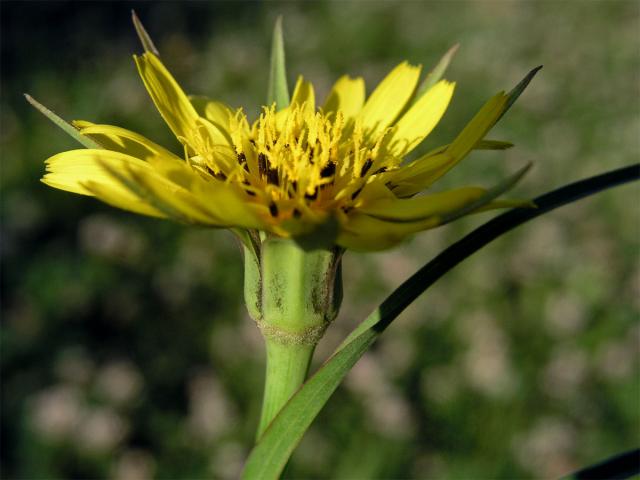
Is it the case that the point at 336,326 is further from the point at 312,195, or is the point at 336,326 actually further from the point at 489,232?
the point at 489,232

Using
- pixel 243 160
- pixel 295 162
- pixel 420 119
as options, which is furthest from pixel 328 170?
pixel 420 119

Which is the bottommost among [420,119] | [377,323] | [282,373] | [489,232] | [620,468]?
[620,468]

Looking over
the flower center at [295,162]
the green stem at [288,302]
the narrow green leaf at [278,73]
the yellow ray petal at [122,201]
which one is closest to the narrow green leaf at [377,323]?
the green stem at [288,302]

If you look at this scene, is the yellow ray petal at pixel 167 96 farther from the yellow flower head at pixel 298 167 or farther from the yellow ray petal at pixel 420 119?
the yellow ray petal at pixel 420 119

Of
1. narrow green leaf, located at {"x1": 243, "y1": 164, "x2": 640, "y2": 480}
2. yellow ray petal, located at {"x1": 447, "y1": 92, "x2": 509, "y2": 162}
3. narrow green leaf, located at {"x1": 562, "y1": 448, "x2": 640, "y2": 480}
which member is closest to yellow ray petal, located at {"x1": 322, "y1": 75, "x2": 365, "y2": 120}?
yellow ray petal, located at {"x1": 447, "y1": 92, "x2": 509, "y2": 162}

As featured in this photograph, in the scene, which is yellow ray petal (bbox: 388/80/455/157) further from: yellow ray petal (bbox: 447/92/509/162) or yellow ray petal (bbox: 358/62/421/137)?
yellow ray petal (bbox: 447/92/509/162)

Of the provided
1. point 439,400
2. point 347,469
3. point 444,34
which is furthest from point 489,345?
point 444,34
